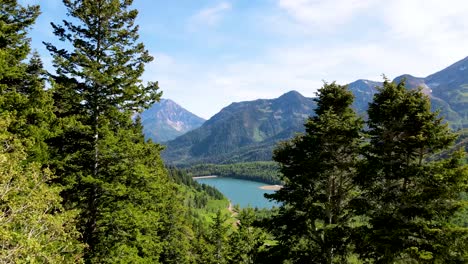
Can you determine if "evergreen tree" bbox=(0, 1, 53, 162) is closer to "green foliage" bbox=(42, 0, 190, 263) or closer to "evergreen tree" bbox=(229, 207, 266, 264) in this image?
"green foliage" bbox=(42, 0, 190, 263)

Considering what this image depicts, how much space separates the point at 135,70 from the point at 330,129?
11983mm

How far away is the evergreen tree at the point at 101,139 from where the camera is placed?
18406 millimetres

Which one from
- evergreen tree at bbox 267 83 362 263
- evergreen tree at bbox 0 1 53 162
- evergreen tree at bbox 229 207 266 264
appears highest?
evergreen tree at bbox 0 1 53 162

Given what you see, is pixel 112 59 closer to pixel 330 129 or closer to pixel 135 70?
pixel 135 70

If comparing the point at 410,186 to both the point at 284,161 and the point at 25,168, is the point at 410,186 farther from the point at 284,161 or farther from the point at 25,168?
the point at 25,168

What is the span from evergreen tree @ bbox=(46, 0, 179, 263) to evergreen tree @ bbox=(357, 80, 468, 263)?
12.4 metres

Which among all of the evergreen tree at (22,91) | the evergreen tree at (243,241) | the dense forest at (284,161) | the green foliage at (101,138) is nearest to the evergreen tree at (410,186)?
the dense forest at (284,161)

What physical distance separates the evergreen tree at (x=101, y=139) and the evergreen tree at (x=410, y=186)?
40.7 feet

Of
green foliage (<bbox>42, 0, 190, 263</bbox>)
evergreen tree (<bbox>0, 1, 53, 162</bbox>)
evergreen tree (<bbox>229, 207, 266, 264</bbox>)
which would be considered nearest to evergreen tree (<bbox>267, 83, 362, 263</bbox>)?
green foliage (<bbox>42, 0, 190, 263</bbox>)

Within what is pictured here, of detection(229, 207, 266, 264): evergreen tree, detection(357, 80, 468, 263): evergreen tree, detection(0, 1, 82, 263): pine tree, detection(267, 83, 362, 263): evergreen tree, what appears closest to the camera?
detection(0, 1, 82, 263): pine tree

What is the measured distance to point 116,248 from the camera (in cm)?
1866

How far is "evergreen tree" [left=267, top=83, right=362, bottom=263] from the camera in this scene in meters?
19.7

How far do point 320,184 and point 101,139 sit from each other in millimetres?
13125

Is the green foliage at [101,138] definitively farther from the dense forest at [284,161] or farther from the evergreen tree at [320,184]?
the evergreen tree at [320,184]
